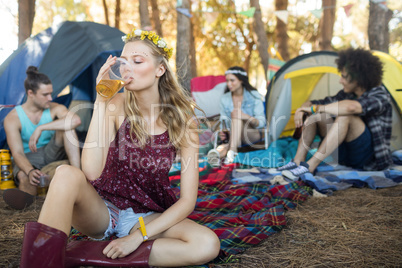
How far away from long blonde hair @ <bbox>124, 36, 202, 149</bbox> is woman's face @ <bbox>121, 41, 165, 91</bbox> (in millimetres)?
39

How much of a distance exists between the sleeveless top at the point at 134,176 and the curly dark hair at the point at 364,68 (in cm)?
266

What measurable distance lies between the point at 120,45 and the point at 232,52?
10.1 meters

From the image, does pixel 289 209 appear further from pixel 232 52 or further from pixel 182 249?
pixel 232 52

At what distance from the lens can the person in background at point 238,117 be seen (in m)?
4.36

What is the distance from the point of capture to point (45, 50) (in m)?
4.48

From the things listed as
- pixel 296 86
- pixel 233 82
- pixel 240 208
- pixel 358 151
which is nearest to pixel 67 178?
pixel 240 208

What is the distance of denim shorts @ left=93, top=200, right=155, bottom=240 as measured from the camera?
1757 millimetres

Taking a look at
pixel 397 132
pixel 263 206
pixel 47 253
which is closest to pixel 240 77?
pixel 397 132

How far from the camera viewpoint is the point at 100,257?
1.52 metres

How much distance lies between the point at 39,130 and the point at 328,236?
2.76 metres

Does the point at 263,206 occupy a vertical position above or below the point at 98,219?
below

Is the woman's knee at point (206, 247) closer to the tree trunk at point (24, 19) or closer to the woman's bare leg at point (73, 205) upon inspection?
the woman's bare leg at point (73, 205)

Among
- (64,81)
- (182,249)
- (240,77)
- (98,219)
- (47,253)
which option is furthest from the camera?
(240,77)

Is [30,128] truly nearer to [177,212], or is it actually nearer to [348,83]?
[177,212]
